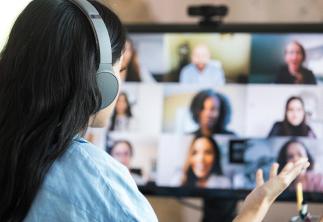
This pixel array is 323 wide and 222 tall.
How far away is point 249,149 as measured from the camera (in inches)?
56.9

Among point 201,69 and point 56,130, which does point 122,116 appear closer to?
point 201,69

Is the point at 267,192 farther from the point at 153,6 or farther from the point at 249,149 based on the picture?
the point at 153,6

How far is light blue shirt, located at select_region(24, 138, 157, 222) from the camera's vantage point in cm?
61

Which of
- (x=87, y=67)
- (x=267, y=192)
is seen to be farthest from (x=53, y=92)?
(x=267, y=192)

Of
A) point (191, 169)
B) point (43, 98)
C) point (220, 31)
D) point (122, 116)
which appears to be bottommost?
point (191, 169)

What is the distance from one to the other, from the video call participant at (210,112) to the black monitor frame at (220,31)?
0.16 metres

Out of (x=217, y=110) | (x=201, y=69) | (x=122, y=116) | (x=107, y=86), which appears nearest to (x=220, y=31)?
(x=201, y=69)

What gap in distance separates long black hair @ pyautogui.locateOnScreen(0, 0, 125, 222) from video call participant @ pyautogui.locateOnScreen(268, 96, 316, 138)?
86 centimetres

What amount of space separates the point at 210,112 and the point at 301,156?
0.27 metres

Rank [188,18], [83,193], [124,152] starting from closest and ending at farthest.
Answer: [83,193]
[124,152]
[188,18]

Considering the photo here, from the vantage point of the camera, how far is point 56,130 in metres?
0.65

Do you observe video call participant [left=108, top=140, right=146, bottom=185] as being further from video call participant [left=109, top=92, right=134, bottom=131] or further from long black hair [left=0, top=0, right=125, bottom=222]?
long black hair [left=0, top=0, right=125, bottom=222]

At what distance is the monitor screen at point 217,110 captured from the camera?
1.43 m

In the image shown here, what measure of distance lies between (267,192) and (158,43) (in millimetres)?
786
